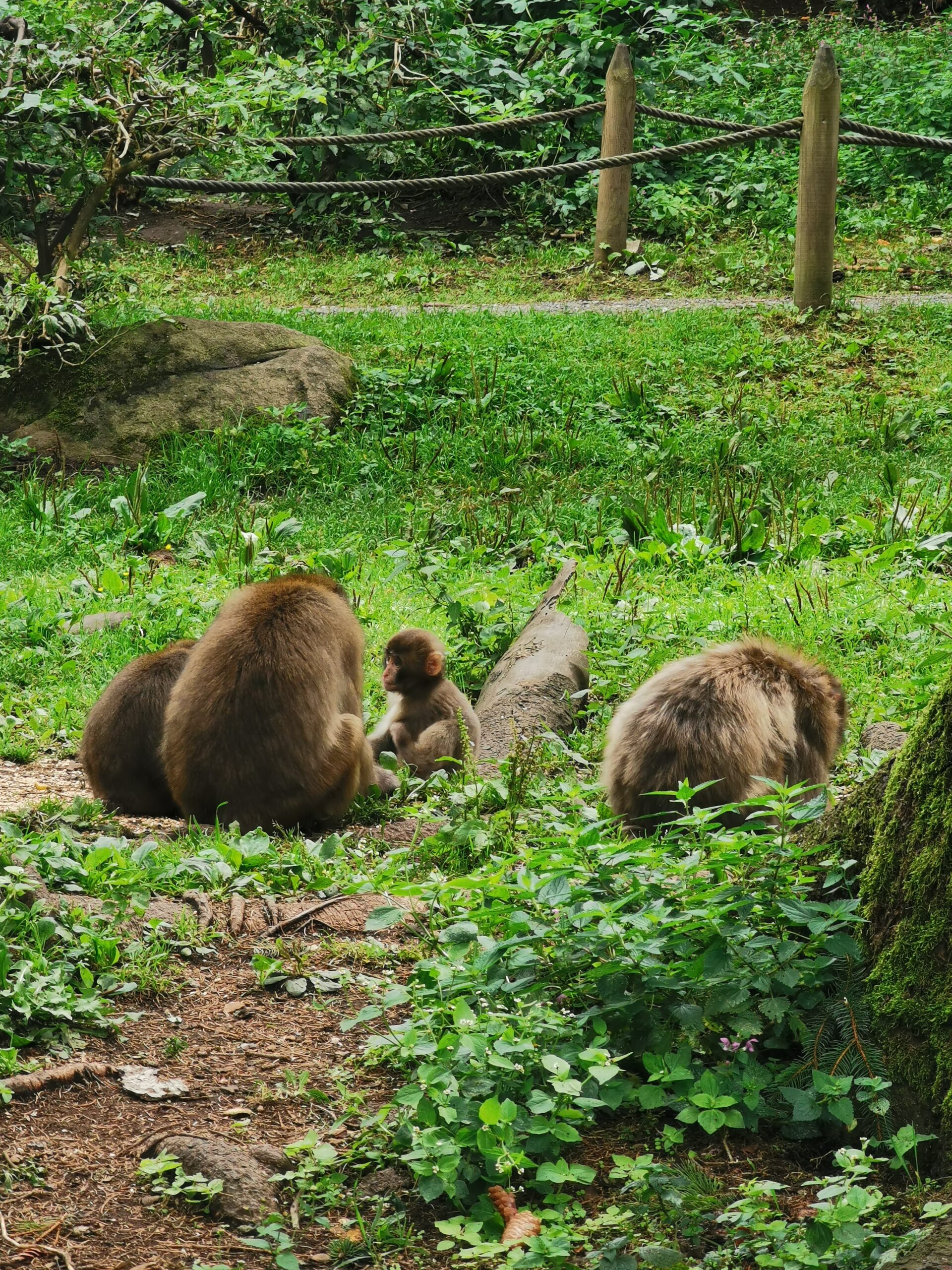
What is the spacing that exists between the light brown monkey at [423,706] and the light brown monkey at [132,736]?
Result: 100cm

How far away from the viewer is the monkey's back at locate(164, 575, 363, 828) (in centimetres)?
512

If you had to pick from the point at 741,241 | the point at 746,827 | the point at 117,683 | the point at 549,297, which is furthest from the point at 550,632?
the point at 741,241

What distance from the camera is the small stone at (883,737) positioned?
5.67 meters

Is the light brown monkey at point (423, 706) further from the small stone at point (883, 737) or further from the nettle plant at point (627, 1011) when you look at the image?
the nettle plant at point (627, 1011)

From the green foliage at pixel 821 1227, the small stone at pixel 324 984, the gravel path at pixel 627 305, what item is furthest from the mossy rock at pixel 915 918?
the gravel path at pixel 627 305

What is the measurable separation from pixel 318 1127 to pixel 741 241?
12780 mm

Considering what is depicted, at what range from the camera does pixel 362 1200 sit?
9.37 feet

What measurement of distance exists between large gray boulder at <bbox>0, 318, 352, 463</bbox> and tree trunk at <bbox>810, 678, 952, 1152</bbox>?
7948mm

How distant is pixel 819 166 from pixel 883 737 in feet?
23.4

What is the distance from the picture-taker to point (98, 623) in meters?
7.39

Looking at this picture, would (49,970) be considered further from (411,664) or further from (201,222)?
(201,222)

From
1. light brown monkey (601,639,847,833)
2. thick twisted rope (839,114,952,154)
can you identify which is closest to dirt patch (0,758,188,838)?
light brown monkey (601,639,847,833)

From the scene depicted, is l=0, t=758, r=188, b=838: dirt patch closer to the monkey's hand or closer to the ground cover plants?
the ground cover plants

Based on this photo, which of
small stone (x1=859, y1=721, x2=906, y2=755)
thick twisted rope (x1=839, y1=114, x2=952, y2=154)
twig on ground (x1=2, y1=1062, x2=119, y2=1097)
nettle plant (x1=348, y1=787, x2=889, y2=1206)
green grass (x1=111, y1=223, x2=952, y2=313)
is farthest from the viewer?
green grass (x1=111, y1=223, x2=952, y2=313)
